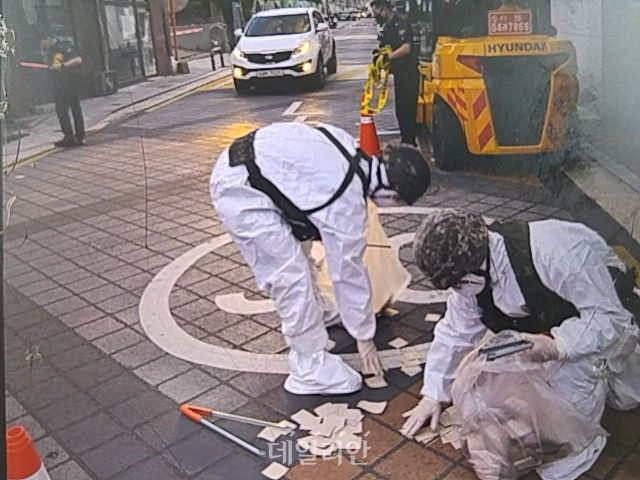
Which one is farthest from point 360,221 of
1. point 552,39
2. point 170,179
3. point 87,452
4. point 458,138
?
point 170,179

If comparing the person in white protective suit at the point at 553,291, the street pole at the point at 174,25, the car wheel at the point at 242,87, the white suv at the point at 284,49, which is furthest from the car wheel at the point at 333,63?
the person in white protective suit at the point at 553,291

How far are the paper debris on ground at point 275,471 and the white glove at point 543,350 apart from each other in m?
0.59

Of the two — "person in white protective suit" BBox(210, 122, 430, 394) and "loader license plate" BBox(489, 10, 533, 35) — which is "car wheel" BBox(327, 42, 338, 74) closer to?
"person in white protective suit" BBox(210, 122, 430, 394)

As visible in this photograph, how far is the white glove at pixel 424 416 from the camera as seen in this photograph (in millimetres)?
1635

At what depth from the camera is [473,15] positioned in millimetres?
1427

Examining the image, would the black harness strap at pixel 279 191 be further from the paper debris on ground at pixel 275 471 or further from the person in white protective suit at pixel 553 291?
the paper debris on ground at pixel 275 471

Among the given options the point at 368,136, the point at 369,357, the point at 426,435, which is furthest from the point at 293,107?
the point at 426,435

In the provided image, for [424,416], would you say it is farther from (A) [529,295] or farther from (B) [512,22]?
(B) [512,22]

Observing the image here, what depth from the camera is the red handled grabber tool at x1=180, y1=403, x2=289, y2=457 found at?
165 cm

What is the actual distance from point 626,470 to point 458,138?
80 cm

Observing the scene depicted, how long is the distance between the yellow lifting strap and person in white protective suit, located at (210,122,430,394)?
7.5 inches

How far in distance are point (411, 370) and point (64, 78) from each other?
1133 millimetres

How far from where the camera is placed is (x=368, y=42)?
1.68 meters

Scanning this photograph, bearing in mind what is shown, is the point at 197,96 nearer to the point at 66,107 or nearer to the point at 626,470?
the point at 66,107
